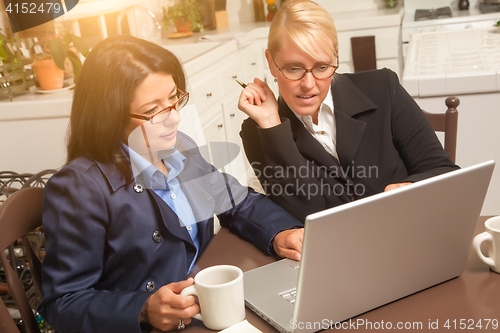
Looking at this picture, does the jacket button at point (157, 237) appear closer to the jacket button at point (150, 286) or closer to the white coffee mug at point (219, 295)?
the jacket button at point (150, 286)

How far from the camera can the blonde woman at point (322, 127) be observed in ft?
3.46

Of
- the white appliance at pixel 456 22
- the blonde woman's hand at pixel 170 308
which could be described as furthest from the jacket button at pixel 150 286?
the white appliance at pixel 456 22

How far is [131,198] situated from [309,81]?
46 cm

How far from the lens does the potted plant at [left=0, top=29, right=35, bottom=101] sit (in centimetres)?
164

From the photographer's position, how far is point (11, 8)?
5.44ft

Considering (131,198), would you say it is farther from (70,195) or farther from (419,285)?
(419,285)

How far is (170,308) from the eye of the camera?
0.69 m

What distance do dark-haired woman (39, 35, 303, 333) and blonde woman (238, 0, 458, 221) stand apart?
0.61ft

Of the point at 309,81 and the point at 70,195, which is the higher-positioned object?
the point at 309,81

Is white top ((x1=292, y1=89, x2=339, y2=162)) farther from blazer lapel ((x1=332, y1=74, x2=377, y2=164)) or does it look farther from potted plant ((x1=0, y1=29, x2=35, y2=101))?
potted plant ((x1=0, y1=29, x2=35, y2=101))

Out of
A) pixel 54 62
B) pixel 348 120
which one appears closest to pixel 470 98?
pixel 348 120

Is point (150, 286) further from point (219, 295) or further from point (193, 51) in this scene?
point (193, 51)

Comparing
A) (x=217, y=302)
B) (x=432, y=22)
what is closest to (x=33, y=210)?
(x=217, y=302)

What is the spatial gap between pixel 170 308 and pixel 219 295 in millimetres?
96
